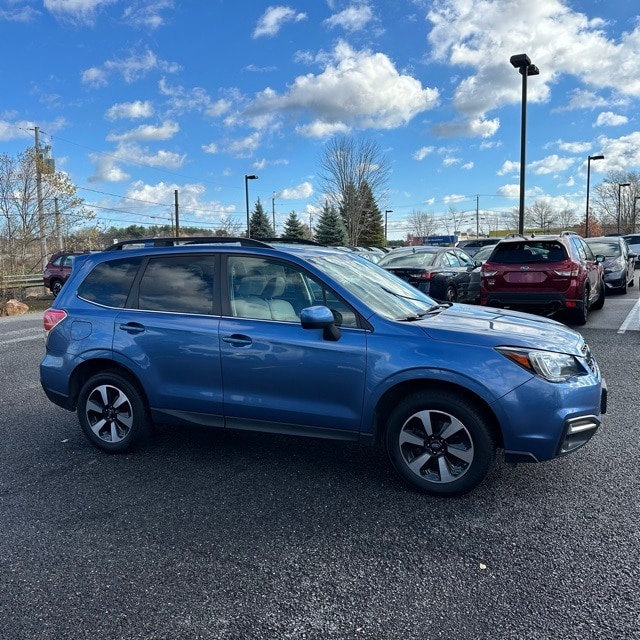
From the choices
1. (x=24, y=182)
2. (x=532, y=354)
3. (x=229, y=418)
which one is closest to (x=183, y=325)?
(x=229, y=418)

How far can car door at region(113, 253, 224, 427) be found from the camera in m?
3.91

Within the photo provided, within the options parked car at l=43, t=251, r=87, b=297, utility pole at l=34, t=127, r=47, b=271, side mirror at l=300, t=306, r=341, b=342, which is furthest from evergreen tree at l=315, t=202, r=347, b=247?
side mirror at l=300, t=306, r=341, b=342

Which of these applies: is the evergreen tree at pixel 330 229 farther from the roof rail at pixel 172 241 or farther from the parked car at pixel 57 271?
the roof rail at pixel 172 241

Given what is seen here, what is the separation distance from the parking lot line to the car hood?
21.3ft

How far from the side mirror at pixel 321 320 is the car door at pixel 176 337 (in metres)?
0.80

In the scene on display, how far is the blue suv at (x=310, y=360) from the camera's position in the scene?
325cm

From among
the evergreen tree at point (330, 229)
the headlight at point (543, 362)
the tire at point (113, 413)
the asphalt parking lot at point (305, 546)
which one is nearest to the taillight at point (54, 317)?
the tire at point (113, 413)

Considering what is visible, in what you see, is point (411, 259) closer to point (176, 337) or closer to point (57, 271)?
point (176, 337)

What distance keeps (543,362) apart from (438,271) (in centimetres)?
796

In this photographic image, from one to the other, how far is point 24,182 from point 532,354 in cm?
2576

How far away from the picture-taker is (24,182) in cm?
2355

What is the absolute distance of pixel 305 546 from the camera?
2.94 m

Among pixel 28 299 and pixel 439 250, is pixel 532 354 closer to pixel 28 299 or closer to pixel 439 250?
pixel 439 250

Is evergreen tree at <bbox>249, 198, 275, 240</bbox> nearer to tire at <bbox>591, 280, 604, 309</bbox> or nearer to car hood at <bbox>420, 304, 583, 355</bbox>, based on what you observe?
tire at <bbox>591, 280, 604, 309</bbox>
